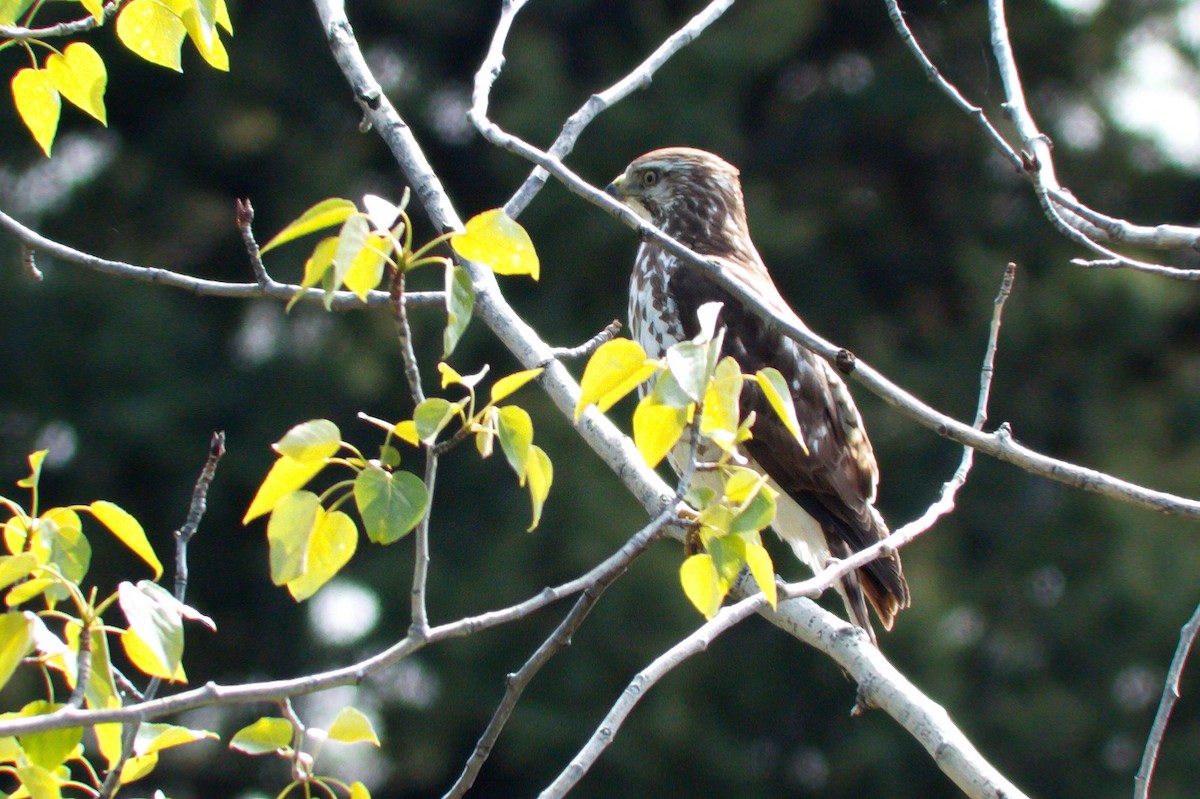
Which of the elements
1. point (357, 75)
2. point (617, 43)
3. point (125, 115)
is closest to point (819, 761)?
point (617, 43)

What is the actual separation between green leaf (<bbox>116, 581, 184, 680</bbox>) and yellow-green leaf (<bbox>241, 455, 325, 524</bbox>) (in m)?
0.13

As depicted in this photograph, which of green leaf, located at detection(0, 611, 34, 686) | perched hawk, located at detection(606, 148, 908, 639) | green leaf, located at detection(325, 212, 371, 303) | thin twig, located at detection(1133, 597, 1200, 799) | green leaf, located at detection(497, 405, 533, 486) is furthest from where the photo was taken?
perched hawk, located at detection(606, 148, 908, 639)

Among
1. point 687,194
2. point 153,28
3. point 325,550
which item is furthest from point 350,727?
point 687,194

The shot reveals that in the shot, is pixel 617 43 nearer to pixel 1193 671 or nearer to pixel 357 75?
pixel 1193 671

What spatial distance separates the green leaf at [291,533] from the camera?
64.9 inches

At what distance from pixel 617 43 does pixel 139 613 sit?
883cm

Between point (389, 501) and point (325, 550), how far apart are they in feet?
0.40

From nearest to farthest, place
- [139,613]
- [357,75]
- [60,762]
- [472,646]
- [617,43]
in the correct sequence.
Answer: [139,613], [60,762], [357,75], [472,646], [617,43]

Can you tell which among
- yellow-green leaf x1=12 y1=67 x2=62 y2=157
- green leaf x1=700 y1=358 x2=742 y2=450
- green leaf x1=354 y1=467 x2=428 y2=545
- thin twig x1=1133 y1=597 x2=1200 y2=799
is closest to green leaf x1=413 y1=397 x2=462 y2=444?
green leaf x1=354 y1=467 x2=428 y2=545

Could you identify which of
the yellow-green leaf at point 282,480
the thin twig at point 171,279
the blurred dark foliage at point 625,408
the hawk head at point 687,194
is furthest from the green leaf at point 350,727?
the blurred dark foliage at point 625,408

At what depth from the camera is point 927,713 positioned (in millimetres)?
2318

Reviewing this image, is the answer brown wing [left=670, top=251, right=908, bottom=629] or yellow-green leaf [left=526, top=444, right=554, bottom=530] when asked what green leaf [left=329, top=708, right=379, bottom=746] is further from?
brown wing [left=670, top=251, right=908, bottom=629]

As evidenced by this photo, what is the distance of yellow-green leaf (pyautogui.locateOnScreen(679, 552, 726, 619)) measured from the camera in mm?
1713

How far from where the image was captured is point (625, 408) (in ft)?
27.0
